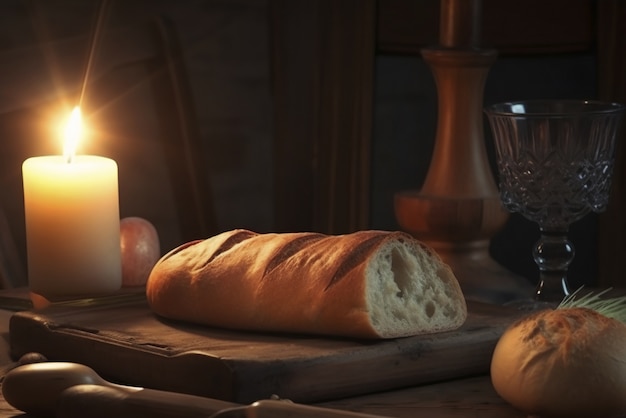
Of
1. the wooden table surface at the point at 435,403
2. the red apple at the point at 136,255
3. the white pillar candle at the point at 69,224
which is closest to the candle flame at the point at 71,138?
the white pillar candle at the point at 69,224

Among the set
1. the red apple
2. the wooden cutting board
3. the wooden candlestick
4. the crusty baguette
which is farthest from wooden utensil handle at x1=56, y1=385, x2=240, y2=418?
the wooden candlestick

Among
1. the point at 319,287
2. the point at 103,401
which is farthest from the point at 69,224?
the point at 103,401

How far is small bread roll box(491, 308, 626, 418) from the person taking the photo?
0.86 m

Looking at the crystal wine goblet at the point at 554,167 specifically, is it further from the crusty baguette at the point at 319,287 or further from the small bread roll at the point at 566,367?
the small bread roll at the point at 566,367

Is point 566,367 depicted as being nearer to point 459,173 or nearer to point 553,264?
point 553,264

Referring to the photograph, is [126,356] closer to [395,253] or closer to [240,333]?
[240,333]

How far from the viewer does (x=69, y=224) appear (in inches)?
47.6

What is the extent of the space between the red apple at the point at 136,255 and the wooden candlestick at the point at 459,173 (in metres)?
0.29

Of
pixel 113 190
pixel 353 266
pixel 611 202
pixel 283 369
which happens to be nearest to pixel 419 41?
pixel 611 202

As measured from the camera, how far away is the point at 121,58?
206cm

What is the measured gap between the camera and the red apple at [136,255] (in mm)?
1337

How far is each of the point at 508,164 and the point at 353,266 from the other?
0.32m

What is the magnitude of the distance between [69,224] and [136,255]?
143 millimetres

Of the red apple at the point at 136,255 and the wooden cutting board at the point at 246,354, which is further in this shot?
the red apple at the point at 136,255
